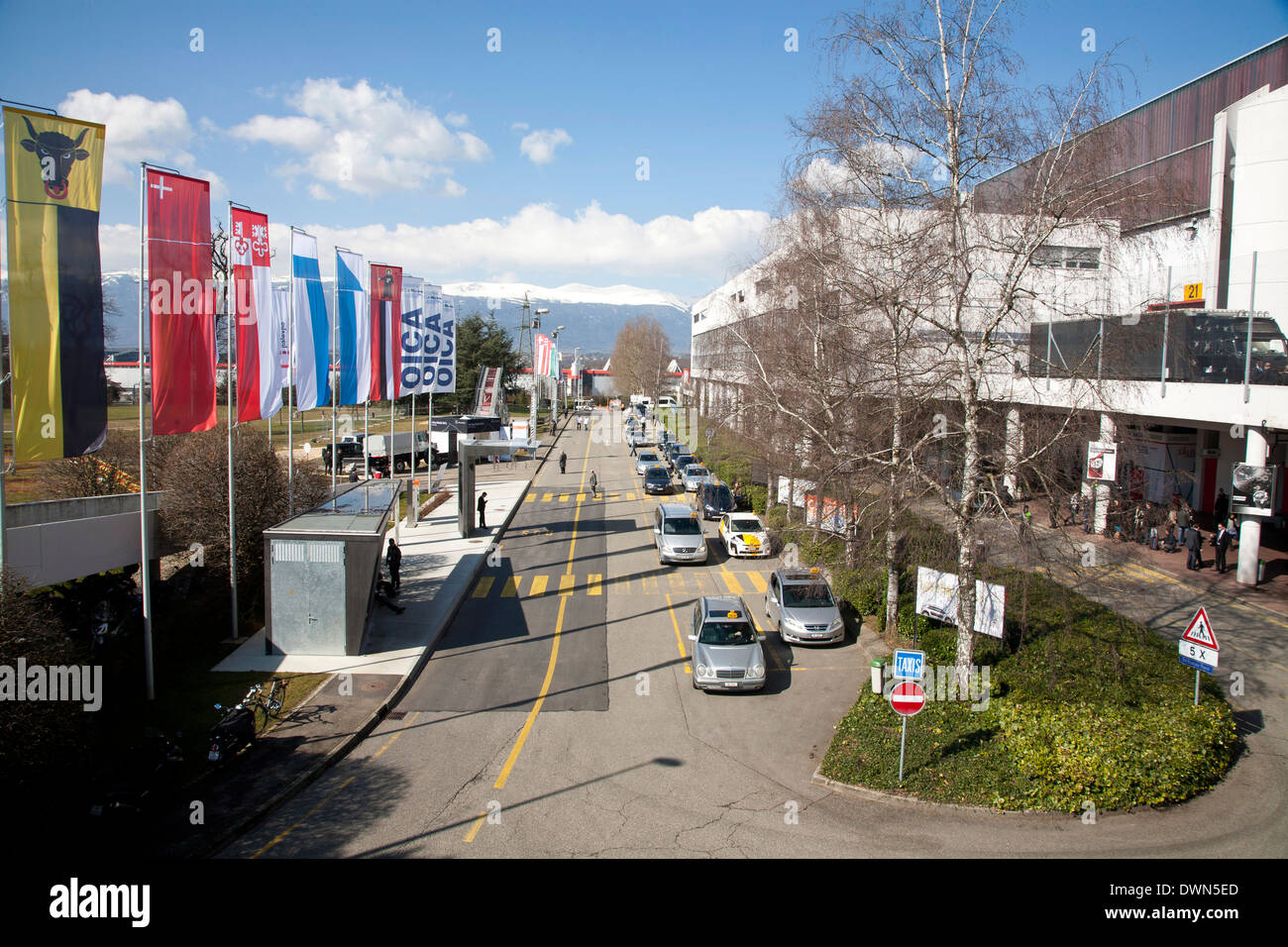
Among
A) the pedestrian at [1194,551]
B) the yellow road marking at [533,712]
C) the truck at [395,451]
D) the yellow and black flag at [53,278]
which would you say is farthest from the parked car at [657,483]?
the yellow and black flag at [53,278]

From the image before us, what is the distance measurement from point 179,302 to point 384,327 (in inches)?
476

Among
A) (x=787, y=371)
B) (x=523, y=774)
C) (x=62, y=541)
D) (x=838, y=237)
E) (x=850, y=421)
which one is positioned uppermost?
(x=838, y=237)

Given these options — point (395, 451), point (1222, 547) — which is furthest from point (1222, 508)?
point (395, 451)

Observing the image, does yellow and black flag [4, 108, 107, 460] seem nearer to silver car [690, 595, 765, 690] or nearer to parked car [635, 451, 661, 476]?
silver car [690, 595, 765, 690]

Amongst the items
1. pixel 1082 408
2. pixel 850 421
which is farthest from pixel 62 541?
pixel 1082 408

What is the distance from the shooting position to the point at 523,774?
11.4 metres

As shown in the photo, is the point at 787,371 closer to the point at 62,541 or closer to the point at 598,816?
Answer: the point at 598,816

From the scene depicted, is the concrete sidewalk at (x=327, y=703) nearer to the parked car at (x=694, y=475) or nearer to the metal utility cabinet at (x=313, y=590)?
the metal utility cabinet at (x=313, y=590)

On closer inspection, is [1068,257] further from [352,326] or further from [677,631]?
[352,326]

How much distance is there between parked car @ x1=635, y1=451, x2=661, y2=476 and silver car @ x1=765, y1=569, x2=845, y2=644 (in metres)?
30.3

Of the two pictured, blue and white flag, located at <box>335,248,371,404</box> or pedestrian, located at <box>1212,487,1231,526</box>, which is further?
pedestrian, located at <box>1212,487,1231,526</box>

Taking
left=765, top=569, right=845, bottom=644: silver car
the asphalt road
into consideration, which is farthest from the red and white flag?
left=765, top=569, right=845, bottom=644: silver car

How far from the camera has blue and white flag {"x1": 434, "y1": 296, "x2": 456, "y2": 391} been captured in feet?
94.9
